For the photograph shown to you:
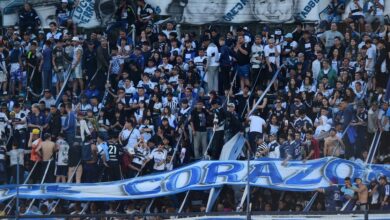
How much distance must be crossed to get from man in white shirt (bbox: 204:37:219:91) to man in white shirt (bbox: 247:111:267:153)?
6.83ft

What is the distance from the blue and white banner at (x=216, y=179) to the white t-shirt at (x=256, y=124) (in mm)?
1609

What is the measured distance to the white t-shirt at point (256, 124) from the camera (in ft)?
98.0

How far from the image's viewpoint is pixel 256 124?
98.2ft

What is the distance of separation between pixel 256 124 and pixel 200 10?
5257mm

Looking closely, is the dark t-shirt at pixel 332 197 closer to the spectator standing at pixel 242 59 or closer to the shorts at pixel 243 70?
the spectator standing at pixel 242 59

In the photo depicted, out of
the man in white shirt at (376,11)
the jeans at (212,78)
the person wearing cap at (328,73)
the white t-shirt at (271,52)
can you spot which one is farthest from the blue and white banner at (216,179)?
the man in white shirt at (376,11)

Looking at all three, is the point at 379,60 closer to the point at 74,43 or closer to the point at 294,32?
the point at 294,32

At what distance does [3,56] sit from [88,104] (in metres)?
2.90

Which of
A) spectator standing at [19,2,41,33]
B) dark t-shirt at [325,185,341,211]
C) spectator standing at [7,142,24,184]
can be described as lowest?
dark t-shirt at [325,185,341,211]

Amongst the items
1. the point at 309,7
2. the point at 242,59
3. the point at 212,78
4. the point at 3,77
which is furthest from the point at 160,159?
the point at 309,7

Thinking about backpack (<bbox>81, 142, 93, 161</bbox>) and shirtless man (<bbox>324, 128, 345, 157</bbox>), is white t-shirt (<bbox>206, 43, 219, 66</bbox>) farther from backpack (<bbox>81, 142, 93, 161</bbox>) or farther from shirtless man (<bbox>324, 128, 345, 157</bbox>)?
shirtless man (<bbox>324, 128, 345, 157</bbox>)

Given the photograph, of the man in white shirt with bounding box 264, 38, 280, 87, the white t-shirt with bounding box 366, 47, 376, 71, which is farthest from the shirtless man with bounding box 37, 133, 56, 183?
the white t-shirt with bounding box 366, 47, 376, 71

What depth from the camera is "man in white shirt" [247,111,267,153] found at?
29.8 m

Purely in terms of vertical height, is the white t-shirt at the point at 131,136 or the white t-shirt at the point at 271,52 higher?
the white t-shirt at the point at 271,52
